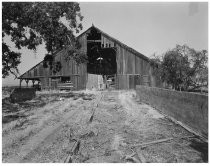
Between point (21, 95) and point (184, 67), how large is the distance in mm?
19186

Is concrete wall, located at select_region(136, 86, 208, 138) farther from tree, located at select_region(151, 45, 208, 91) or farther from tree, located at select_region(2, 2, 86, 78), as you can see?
tree, located at select_region(151, 45, 208, 91)

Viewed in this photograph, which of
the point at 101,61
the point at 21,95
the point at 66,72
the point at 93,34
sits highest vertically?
the point at 93,34

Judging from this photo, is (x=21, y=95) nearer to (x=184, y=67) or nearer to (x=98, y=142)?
(x=98, y=142)

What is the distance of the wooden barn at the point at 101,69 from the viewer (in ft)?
101

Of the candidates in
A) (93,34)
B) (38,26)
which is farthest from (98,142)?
(93,34)

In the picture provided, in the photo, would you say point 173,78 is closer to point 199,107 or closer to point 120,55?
point 120,55

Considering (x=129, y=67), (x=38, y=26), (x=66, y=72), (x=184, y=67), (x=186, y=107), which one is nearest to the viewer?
(x=186, y=107)

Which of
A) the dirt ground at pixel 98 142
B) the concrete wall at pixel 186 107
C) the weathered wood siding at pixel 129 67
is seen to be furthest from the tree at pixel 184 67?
the dirt ground at pixel 98 142

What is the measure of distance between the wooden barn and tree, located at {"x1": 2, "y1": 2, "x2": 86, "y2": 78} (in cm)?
1033

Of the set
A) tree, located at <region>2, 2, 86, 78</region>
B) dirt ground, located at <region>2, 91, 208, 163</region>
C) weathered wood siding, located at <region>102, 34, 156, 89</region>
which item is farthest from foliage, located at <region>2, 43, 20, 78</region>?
weathered wood siding, located at <region>102, 34, 156, 89</region>

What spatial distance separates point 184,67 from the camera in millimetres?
26781

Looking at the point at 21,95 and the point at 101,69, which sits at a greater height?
the point at 101,69

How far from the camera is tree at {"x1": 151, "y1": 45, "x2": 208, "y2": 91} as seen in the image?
26.9 m

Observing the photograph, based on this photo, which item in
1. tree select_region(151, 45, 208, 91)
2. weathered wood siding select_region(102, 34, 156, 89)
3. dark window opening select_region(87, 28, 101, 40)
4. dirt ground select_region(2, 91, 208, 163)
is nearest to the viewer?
dirt ground select_region(2, 91, 208, 163)
